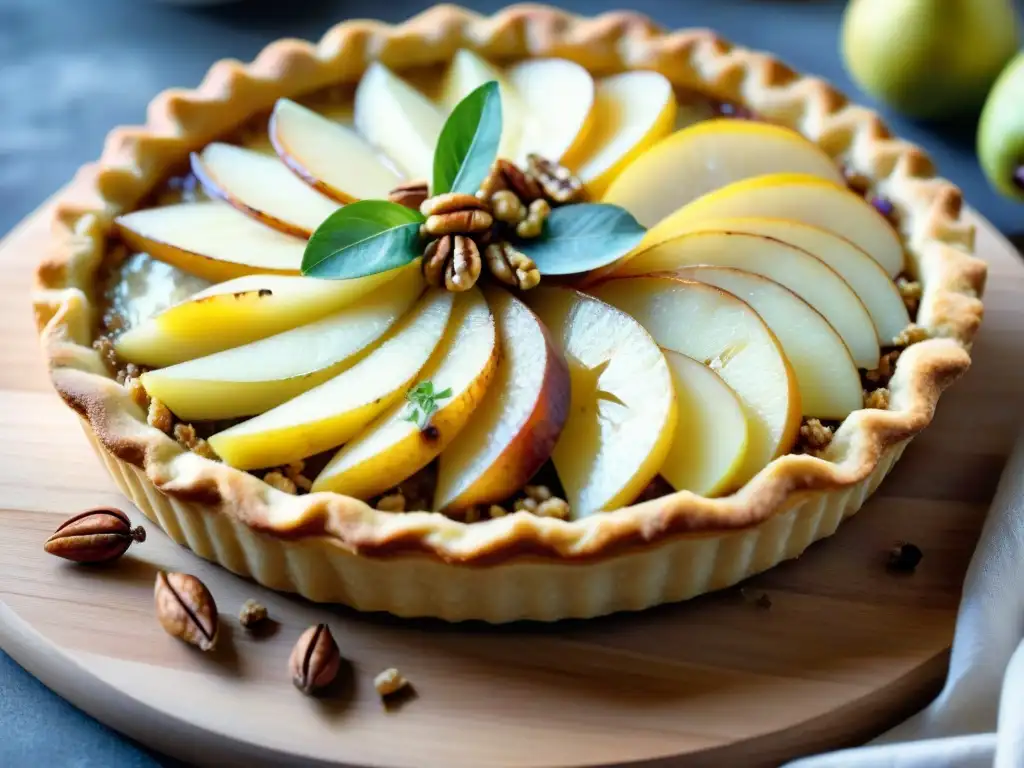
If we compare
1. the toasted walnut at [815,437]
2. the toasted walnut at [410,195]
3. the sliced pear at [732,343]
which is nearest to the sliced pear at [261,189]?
the toasted walnut at [410,195]

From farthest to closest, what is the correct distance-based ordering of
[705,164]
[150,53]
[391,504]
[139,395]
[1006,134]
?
[150,53]
[1006,134]
[705,164]
[139,395]
[391,504]

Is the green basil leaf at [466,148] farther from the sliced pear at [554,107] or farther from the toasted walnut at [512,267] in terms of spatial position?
the sliced pear at [554,107]

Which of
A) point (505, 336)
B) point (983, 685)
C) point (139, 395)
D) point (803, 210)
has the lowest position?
point (983, 685)

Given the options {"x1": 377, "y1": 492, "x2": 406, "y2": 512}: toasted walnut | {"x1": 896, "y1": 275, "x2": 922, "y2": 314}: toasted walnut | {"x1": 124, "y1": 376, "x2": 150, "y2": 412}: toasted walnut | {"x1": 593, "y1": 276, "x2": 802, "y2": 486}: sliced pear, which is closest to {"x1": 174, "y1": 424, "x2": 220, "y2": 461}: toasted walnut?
{"x1": 124, "y1": 376, "x2": 150, "y2": 412}: toasted walnut

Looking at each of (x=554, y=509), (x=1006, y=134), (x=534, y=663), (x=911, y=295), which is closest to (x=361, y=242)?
(x=554, y=509)

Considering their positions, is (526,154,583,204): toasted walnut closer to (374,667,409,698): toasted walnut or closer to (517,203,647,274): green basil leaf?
(517,203,647,274): green basil leaf

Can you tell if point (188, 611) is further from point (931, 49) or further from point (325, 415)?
point (931, 49)

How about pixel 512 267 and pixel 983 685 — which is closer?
pixel 983 685
